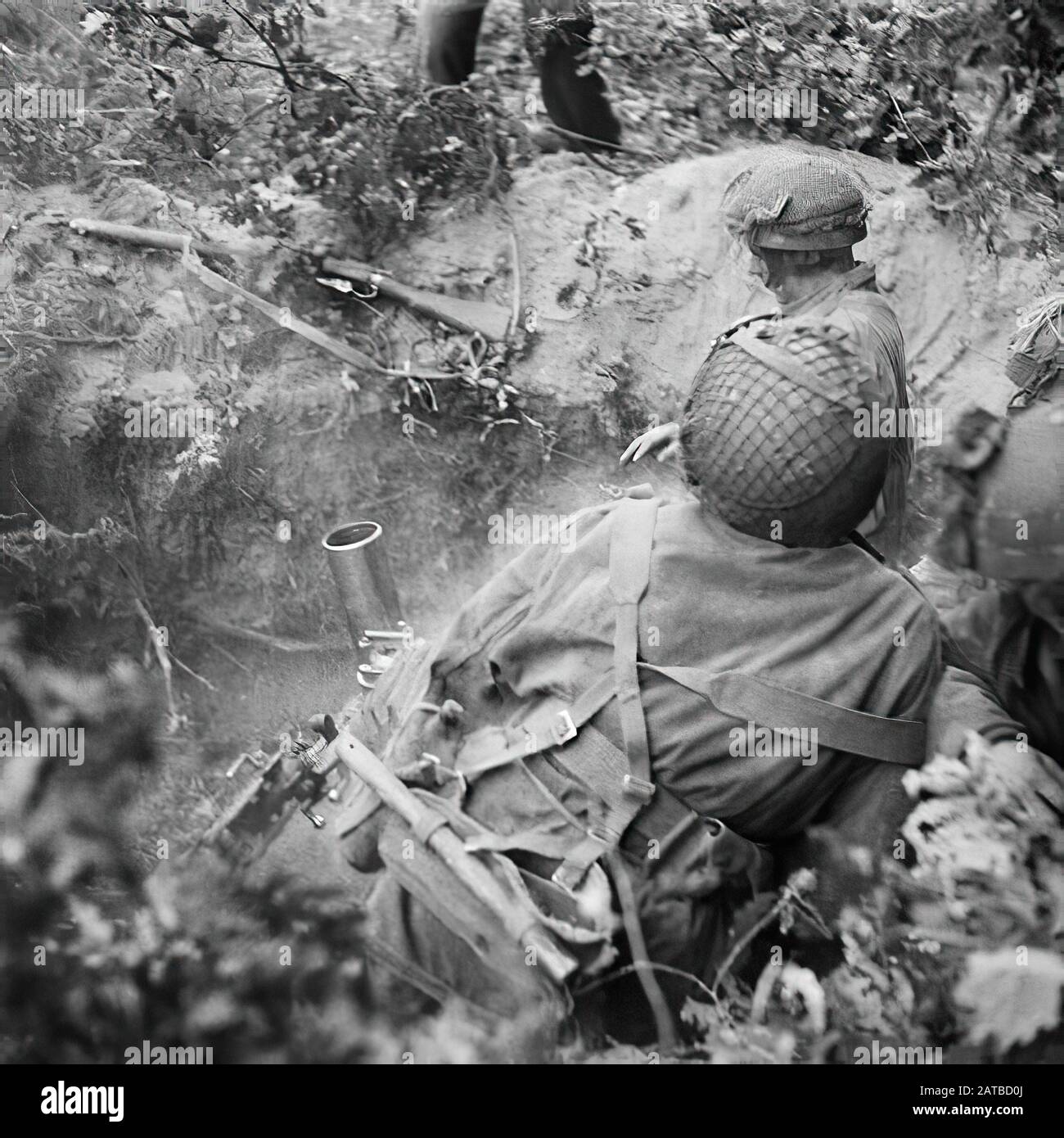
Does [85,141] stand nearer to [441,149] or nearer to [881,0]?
[441,149]

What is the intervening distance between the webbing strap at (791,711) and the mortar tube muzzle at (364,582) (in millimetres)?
746

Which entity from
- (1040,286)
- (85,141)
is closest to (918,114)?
(1040,286)

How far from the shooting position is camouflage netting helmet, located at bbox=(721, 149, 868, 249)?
2.82 meters

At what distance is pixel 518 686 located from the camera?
2957 millimetres

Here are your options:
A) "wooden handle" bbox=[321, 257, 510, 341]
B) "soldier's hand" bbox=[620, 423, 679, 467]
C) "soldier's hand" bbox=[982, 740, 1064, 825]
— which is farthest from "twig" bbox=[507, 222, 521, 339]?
"soldier's hand" bbox=[982, 740, 1064, 825]

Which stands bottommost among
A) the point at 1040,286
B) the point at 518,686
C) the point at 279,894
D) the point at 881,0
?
the point at 279,894

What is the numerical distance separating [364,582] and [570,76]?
1394mm

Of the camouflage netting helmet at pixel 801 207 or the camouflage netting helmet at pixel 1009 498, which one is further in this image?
the camouflage netting helmet at pixel 801 207

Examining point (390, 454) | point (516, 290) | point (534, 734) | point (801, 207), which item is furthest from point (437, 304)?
point (534, 734)

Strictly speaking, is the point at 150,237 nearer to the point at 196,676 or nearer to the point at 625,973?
the point at 196,676

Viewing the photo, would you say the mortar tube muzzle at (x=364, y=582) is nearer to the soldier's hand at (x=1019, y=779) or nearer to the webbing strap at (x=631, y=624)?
the webbing strap at (x=631, y=624)

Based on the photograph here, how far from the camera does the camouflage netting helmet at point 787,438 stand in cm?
269

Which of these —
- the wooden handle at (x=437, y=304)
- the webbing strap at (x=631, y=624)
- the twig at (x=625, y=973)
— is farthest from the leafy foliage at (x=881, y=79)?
the twig at (x=625, y=973)
